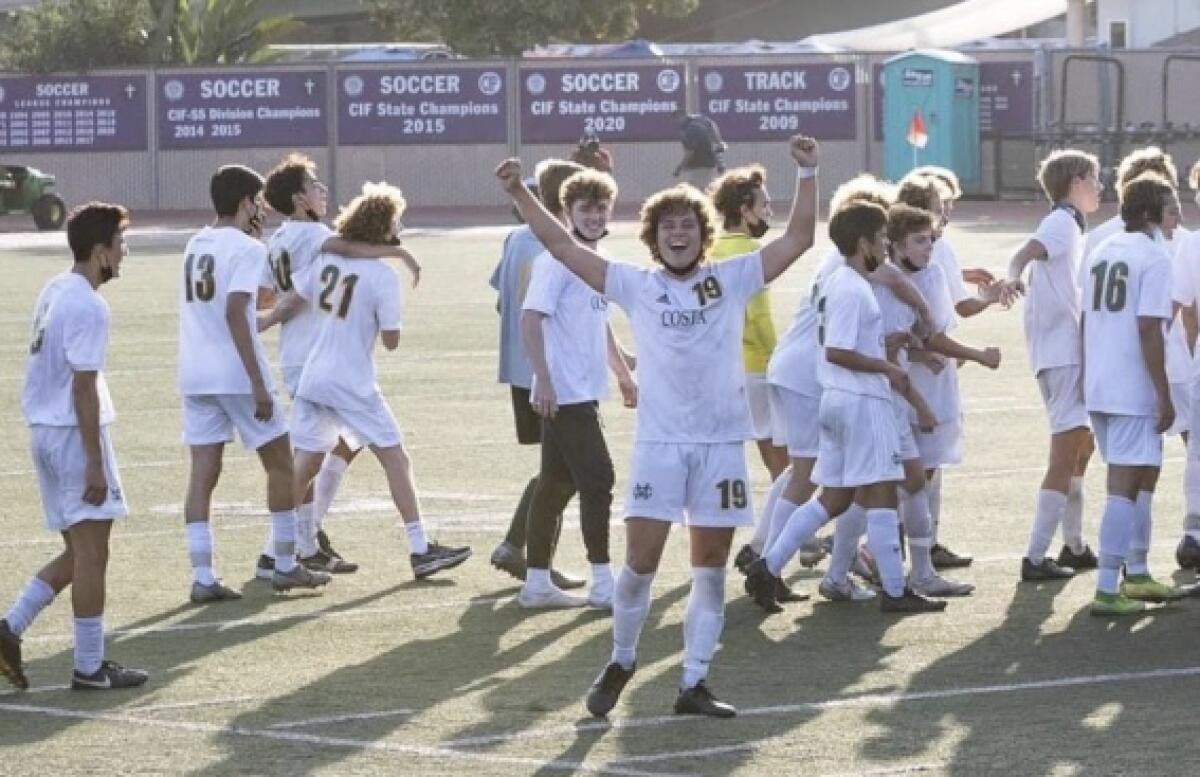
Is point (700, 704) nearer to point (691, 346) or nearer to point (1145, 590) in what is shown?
point (691, 346)

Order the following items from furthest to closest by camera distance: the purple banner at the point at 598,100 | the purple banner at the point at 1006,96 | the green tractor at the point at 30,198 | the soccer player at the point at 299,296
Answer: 1. the purple banner at the point at 598,100
2. the purple banner at the point at 1006,96
3. the green tractor at the point at 30,198
4. the soccer player at the point at 299,296

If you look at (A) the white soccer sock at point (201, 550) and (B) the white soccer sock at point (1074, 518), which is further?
(B) the white soccer sock at point (1074, 518)

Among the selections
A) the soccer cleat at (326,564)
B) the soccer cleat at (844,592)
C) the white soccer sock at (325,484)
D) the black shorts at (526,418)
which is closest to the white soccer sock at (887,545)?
the soccer cleat at (844,592)

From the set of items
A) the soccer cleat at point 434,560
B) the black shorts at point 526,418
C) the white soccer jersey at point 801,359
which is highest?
the white soccer jersey at point 801,359

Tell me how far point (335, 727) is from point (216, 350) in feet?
10.5

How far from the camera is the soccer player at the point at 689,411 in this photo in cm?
989

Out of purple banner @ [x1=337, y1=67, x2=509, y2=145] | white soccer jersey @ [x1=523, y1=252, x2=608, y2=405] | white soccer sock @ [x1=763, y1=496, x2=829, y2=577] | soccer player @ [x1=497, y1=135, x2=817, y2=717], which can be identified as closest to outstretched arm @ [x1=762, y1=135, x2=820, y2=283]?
soccer player @ [x1=497, y1=135, x2=817, y2=717]

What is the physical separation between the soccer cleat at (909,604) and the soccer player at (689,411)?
2205 millimetres

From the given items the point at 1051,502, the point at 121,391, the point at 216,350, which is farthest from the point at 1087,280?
the point at 121,391

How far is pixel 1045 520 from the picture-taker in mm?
12734

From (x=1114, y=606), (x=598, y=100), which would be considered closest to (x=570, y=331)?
(x=1114, y=606)

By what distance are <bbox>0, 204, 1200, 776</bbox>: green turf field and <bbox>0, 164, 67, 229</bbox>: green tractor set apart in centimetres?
2752

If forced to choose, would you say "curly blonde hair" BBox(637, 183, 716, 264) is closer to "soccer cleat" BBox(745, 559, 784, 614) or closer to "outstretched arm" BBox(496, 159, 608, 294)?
"outstretched arm" BBox(496, 159, 608, 294)

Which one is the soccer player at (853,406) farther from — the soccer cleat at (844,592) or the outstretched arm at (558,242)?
the outstretched arm at (558,242)
